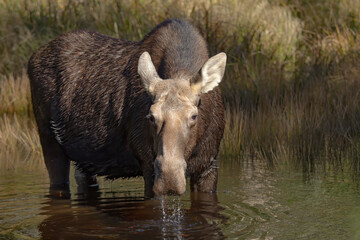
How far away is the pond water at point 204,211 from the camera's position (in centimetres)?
578

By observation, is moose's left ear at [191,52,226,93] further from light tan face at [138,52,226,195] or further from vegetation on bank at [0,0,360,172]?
A: vegetation on bank at [0,0,360,172]

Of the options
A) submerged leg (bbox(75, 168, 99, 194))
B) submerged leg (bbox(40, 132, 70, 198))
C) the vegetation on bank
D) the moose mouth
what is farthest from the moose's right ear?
the vegetation on bank

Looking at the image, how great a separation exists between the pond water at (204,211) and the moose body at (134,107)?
29 cm

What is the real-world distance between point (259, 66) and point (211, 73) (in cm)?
653

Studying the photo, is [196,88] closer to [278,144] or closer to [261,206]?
[261,206]

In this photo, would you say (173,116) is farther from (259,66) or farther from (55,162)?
(259,66)

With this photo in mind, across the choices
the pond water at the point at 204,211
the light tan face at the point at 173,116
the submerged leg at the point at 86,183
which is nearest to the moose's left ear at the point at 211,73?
the light tan face at the point at 173,116

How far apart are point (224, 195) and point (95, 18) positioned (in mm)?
8798

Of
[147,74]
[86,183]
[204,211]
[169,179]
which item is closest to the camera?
[169,179]

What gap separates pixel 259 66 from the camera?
40.9 ft

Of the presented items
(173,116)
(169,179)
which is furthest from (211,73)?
(169,179)

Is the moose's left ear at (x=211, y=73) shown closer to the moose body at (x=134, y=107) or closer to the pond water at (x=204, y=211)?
the moose body at (x=134, y=107)

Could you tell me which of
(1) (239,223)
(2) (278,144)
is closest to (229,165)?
(2) (278,144)

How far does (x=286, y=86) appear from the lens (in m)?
11.5
